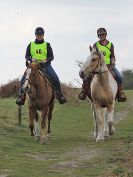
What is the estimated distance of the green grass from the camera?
10.0 meters

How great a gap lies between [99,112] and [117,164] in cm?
470

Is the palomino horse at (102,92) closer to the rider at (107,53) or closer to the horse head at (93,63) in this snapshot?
the horse head at (93,63)

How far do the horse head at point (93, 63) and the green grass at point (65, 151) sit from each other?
1.84 meters

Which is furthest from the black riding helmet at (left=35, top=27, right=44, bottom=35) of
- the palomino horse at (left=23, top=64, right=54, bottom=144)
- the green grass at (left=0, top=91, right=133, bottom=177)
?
the green grass at (left=0, top=91, right=133, bottom=177)

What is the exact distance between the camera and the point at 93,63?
1459 centimetres

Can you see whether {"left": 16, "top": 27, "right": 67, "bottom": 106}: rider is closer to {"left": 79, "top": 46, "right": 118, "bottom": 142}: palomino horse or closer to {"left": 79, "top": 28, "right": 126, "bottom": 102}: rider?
{"left": 79, "top": 28, "right": 126, "bottom": 102}: rider

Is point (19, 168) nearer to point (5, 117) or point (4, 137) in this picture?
point (4, 137)

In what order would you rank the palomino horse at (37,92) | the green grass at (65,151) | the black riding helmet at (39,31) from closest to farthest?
the green grass at (65,151) → the palomino horse at (37,92) → the black riding helmet at (39,31)

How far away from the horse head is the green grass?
184 cm

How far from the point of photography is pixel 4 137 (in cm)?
1590

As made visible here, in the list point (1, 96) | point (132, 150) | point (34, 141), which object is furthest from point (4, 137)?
point (1, 96)

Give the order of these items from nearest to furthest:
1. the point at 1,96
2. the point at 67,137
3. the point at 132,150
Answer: the point at 132,150 → the point at 67,137 → the point at 1,96

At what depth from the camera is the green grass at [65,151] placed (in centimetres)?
1000

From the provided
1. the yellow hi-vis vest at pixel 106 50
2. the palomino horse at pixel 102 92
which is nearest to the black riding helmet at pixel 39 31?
the palomino horse at pixel 102 92
